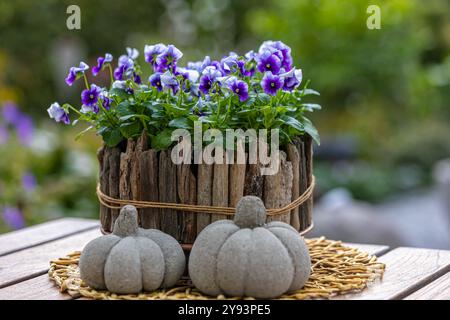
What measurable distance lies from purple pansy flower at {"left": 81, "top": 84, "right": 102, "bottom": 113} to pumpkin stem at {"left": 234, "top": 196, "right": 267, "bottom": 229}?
47 centimetres

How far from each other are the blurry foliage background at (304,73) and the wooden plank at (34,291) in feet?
6.91

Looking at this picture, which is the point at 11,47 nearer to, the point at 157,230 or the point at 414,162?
the point at 414,162

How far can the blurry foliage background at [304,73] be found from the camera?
5.42 metres

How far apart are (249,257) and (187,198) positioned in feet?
0.90

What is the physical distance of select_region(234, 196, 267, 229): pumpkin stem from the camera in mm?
1701

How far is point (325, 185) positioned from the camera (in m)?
7.22

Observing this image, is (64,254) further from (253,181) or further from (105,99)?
(253,181)

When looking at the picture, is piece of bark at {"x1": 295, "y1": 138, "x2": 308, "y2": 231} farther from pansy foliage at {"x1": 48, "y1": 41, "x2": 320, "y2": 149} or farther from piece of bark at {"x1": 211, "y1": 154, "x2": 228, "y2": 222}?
piece of bark at {"x1": 211, "y1": 154, "x2": 228, "y2": 222}

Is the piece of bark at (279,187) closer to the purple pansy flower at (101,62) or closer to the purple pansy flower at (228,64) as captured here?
the purple pansy flower at (228,64)

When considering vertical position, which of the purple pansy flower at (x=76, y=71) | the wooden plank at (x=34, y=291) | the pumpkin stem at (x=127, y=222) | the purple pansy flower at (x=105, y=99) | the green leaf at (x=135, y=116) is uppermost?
the purple pansy flower at (x=76, y=71)

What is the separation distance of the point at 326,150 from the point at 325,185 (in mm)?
1041

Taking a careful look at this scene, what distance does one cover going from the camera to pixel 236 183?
1831 millimetres

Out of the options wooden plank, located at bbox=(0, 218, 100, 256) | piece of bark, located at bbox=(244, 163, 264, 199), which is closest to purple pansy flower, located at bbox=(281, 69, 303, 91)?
piece of bark, located at bbox=(244, 163, 264, 199)

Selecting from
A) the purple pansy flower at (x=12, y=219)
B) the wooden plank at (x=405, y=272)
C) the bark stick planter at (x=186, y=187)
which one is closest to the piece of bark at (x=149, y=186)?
the bark stick planter at (x=186, y=187)
